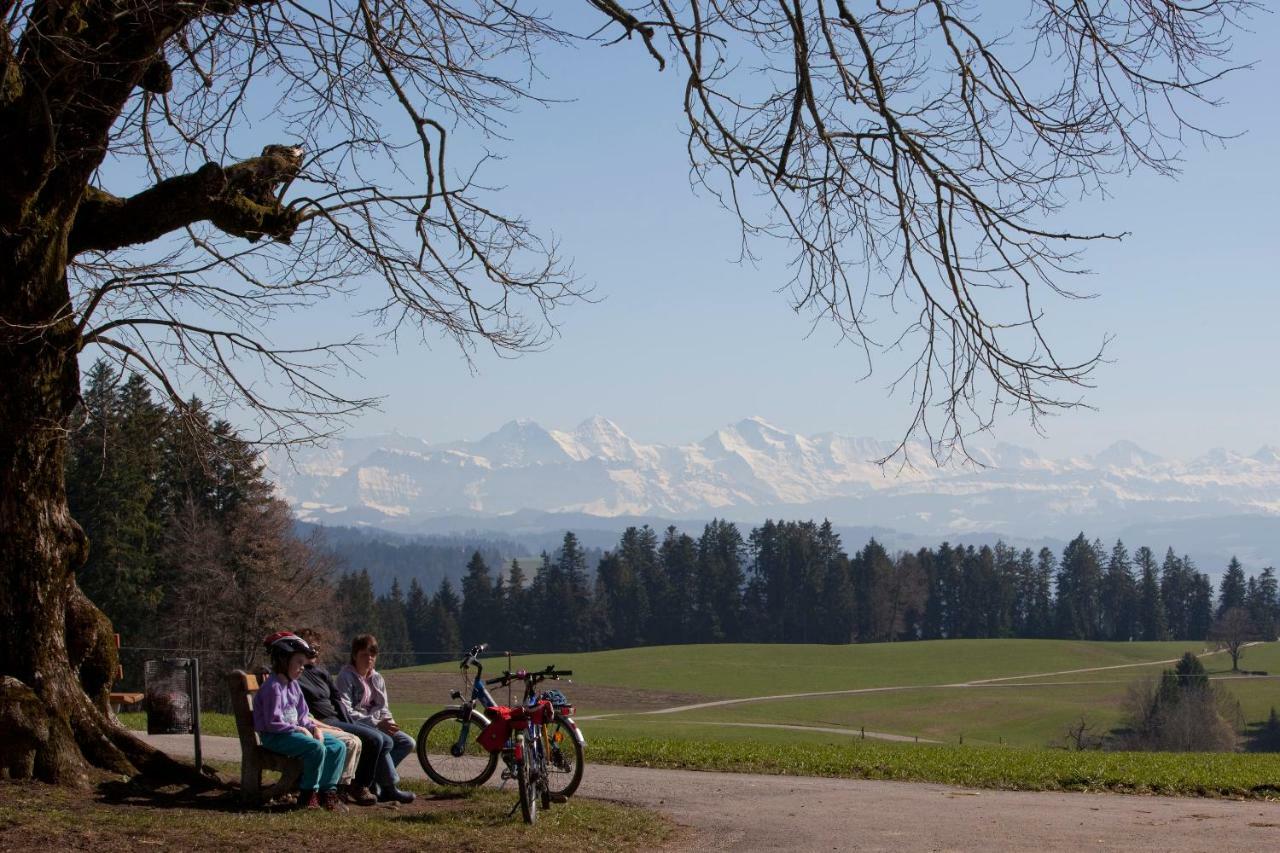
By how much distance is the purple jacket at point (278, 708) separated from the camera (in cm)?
945

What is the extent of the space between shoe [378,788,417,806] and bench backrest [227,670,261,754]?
3.92ft

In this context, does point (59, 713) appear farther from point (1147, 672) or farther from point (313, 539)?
point (1147, 672)

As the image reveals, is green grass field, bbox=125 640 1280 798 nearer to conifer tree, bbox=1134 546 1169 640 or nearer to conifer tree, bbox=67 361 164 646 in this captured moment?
conifer tree, bbox=67 361 164 646

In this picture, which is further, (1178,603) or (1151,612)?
(1178,603)

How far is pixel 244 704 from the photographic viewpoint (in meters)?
9.74

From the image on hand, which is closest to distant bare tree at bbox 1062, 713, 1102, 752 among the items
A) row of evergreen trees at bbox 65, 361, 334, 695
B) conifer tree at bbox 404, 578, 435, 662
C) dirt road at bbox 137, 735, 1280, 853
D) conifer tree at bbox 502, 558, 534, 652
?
row of evergreen trees at bbox 65, 361, 334, 695

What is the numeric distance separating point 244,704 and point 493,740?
2.01 m

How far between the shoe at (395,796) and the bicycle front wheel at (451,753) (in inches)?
40.4

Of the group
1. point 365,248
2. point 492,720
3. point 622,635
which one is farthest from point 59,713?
point 622,635

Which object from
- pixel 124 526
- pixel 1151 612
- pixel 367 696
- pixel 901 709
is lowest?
pixel 901 709

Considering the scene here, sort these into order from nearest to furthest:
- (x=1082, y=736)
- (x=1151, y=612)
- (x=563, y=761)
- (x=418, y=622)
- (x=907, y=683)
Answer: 1. (x=563, y=761)
2. (x=1082, y=736)
3. (x=907, y=683)
4. (x=418, y=622)
5. (x=1151, y=612)

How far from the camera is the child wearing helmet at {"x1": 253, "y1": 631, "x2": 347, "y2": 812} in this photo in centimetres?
946

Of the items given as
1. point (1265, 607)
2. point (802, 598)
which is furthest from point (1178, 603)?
point (802, 598)

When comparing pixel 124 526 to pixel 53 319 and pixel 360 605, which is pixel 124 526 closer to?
pixel 53 319
